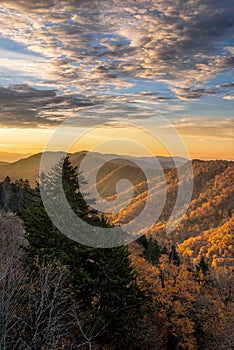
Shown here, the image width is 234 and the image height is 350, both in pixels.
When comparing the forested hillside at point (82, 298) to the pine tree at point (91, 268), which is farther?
the pine tree at point (91, 268)

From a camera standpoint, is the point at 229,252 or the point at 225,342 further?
the point at 229,252

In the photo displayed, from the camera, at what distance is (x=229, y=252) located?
16388 cm

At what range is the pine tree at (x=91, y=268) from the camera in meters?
18.5

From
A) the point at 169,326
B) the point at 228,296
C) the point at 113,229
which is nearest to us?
the point at 113,229

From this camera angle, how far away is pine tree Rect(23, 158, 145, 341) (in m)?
18.5

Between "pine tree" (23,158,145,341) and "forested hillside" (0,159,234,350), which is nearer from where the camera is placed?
"forested hillside" (0,159,234,350)

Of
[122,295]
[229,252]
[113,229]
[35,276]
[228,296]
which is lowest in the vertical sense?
[229,252]

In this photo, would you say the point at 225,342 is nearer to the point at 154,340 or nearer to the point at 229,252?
the point at 154,340

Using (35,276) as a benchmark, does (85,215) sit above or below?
above

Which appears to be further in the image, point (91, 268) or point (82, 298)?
point (91, 268)

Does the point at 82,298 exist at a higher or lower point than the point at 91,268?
lower

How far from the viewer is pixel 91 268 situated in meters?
19.5

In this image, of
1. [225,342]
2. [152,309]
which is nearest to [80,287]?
[152,309]

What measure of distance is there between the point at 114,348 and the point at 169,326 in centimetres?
966
